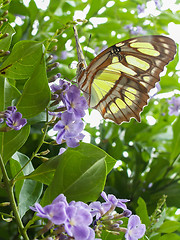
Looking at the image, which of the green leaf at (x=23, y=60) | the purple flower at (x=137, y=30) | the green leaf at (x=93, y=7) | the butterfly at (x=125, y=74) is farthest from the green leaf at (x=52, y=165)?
the purple flower at (x=137, y=30)

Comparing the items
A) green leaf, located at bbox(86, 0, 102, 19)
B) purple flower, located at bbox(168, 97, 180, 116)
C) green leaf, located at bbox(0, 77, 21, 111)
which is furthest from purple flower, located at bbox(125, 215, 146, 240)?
purple flower, located at bbox(168, 97, 180, 116)

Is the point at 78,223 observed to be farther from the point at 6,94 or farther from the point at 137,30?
the point at 137,30

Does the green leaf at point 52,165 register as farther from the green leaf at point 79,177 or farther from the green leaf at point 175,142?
the green leaf at point 175,142

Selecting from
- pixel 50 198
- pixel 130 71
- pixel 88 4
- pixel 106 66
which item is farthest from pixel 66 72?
pixel 88 4

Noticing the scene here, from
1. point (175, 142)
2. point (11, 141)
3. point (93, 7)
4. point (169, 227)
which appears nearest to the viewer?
point (11, 141)

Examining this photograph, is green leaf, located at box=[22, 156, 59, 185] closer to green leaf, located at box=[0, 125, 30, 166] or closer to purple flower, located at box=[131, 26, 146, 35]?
green leaf, located at box=[0, 125, 30, 166]

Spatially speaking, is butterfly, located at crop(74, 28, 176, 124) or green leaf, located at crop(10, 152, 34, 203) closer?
green leaf, located at crop(10, 152, 34, 203)

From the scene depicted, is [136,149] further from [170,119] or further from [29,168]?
[29,168]

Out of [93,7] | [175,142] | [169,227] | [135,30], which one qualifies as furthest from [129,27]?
[169,227]
